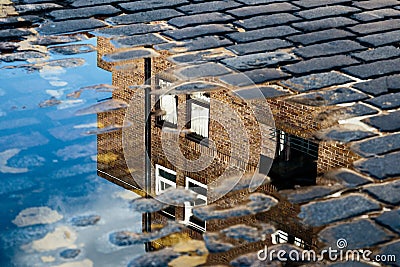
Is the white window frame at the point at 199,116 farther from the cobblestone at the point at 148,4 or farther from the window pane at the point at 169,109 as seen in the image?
the cobblestone at the point at 148,4

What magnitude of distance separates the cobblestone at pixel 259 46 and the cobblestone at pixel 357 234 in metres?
3.17

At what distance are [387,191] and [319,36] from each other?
3.31m

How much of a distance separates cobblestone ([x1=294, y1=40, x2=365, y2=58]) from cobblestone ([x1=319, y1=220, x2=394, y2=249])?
312cm

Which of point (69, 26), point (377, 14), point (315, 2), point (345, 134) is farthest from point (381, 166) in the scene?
point (315, 2)

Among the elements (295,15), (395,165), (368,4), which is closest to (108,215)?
(395,165)

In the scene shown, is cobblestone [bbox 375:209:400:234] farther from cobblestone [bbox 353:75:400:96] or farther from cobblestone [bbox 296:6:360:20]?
cobblestone [bbox 296:6:360:20]

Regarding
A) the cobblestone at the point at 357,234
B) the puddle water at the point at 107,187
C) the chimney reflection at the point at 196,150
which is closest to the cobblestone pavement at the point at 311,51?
the cobblestone at the point at 357,234

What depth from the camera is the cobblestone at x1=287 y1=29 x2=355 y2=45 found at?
838cm

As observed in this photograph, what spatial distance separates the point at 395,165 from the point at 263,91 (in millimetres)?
1588

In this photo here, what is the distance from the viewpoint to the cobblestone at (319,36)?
8375 millimetres

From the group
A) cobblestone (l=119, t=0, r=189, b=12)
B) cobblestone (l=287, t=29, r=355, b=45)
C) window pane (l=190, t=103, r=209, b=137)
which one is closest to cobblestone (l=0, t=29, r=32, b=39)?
cobblestone (l=119, t=0, r=189, b=12)

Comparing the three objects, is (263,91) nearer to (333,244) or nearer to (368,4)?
(333,244)

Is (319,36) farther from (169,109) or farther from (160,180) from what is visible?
(160,180)

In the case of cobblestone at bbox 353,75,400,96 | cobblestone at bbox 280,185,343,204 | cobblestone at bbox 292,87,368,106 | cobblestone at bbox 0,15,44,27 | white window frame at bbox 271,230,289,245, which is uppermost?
cobblestone at bbox 0,15,44,27
